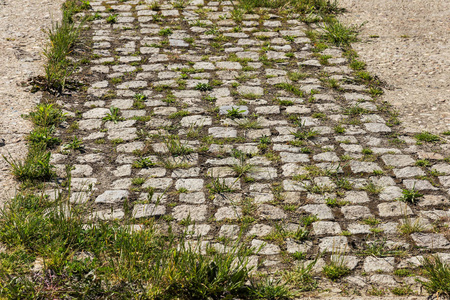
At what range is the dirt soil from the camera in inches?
212

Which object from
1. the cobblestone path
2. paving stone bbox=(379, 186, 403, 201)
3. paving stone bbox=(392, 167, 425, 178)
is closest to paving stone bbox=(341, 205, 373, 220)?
the cobblestone path

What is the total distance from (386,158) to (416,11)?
12.9 ft

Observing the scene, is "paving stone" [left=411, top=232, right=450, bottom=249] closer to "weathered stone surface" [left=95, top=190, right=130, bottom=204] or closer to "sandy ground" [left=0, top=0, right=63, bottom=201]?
"weathered stone surface" [left=95, top=190, right=130, bottom=204]

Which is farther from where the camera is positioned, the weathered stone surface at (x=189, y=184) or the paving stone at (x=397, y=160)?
the paving stone at (x=397, y=160)

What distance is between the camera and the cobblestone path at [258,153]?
3.70 metres

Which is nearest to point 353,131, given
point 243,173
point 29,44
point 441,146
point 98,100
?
point 441,146

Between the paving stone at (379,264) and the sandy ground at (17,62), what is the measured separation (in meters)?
2.75

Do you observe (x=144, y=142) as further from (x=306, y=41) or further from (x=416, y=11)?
(x=416, y=11)

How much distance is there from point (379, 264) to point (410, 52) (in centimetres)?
393

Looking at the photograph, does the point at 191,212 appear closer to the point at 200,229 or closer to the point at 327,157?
the point at 200,229

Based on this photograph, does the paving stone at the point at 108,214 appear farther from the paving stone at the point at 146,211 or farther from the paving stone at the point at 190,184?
the paving stone at the point at 190,184

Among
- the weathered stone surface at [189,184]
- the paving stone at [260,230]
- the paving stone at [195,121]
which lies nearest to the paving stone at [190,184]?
the weathered stone surface at [189,184]

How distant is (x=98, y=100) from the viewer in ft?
17.9

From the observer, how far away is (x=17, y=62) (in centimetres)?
602
